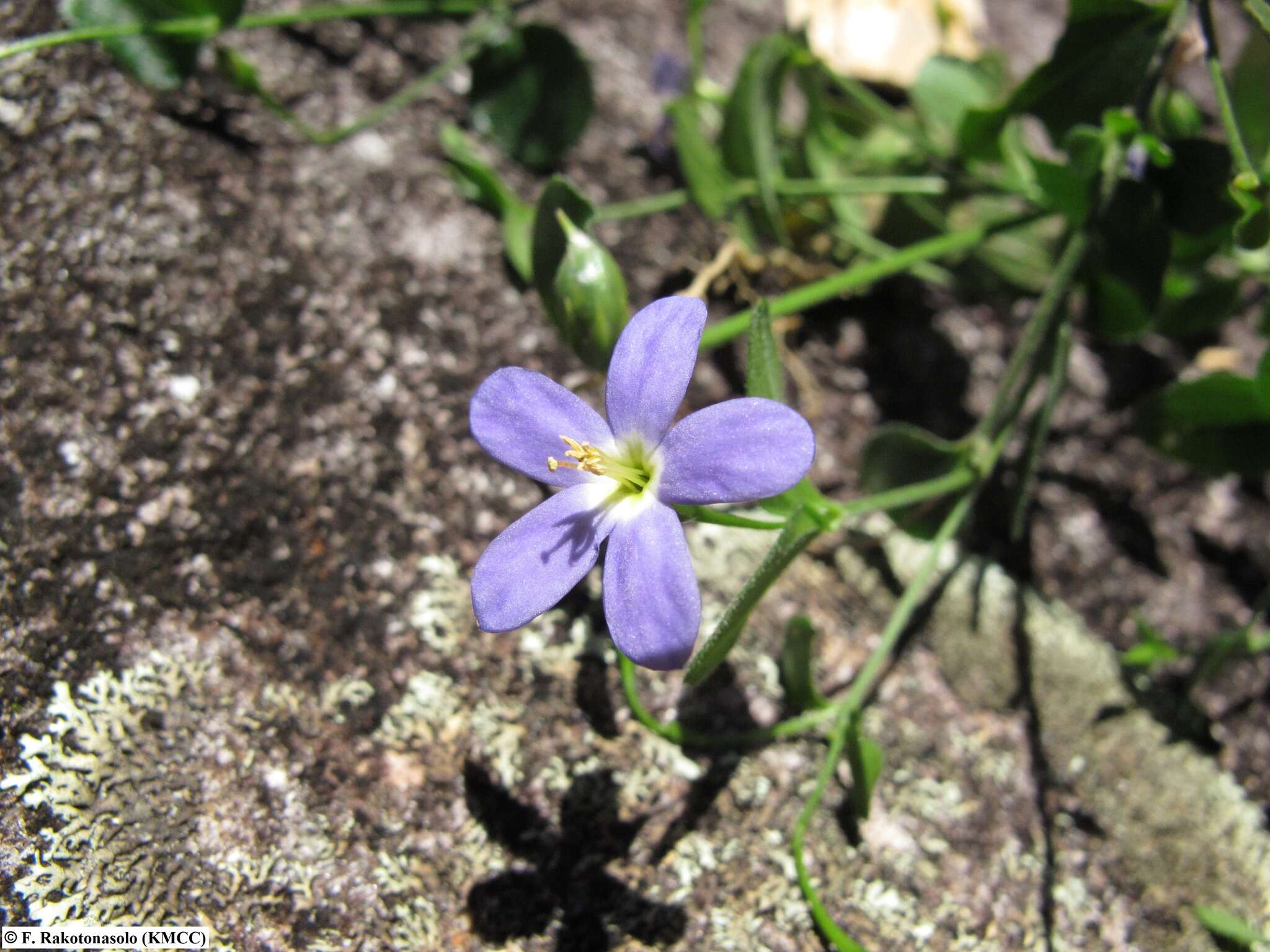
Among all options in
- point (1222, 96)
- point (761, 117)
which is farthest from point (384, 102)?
point (1222, 96)

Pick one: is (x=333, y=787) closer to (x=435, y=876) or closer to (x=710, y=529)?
(x=435, y=876)

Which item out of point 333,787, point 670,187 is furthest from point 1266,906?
point 670,187

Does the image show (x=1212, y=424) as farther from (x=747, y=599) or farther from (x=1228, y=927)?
(x=747, y=599)

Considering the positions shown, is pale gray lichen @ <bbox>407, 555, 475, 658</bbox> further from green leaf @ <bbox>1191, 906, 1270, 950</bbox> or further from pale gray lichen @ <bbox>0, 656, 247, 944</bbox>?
green leaf @ <bbox>1191, 906, 1270, 950</bbox>

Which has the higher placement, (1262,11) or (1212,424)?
(1262,11)

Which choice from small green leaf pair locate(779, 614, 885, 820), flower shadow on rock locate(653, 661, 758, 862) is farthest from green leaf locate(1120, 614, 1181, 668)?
flower shadow on rock locate(653, 661, 758, 862)

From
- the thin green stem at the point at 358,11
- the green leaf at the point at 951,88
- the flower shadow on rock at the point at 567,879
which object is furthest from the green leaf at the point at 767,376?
the thin green stem at the point at 358,11
